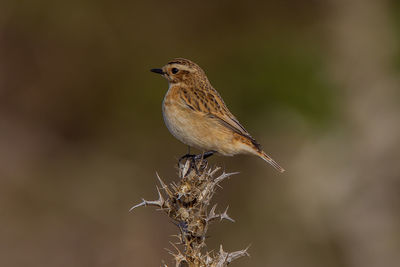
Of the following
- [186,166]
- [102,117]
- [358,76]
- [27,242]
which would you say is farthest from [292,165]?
[186,166]

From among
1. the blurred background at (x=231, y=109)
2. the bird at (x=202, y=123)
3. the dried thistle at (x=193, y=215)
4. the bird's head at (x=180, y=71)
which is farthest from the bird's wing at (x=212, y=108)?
the blurred background at (x=231, y=109)

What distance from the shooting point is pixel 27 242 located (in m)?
12.2

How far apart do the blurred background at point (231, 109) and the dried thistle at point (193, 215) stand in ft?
21.6

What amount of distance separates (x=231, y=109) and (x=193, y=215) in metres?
10.6

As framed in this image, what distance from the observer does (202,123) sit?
7164 mm

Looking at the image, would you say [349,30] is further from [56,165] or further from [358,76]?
[56,165]

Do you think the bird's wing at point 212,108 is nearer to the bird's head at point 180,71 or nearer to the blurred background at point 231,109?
the bird's head at point 180,71

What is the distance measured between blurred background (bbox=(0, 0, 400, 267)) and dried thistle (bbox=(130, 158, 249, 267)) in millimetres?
6579

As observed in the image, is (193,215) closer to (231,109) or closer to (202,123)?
(202,123)

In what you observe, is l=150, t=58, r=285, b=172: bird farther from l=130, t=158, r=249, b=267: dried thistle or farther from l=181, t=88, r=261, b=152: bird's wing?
l=130, t=158, r=249, b=267: dried thistle

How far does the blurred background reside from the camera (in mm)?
11742

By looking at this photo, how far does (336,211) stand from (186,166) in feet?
26.9

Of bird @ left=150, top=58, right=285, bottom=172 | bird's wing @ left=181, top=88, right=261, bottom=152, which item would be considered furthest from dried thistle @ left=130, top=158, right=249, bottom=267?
bird's wing @ left=181, top=88, right=261, bottom=152

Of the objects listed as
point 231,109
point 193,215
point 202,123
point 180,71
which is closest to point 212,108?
point 202,123
